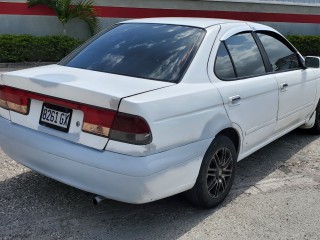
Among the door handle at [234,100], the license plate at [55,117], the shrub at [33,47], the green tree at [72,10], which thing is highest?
the door handle at [234,100]

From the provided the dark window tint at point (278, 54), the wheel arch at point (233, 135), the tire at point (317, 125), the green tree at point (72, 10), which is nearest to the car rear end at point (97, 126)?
the wheel arch at point (233, 135)

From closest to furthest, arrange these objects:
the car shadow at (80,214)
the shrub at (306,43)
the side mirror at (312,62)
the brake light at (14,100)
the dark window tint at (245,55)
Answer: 1. the car shadow at (80,214)
2. the brake light at (14,100)
3. the dark window tint at (245,55)
4. the side mirror at (312,62)
5. the shrub at (306,43)

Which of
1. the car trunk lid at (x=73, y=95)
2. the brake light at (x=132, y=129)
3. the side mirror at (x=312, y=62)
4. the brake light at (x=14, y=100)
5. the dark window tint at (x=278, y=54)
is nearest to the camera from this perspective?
the brake light at (x=132, y=129)

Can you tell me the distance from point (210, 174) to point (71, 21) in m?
11.1

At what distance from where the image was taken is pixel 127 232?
127 inches

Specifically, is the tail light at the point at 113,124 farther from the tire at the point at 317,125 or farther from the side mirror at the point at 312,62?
the tire at the point at 317,125

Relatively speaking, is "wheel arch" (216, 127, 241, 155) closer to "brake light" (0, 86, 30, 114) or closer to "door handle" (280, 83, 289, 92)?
"door handle" (280, 83, 289, 92)

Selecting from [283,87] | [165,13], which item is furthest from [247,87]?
[165,13]

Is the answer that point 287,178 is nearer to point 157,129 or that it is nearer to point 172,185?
point 172,185

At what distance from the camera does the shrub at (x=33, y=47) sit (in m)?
11.7

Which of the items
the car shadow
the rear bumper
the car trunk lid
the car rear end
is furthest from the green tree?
the rear bumper

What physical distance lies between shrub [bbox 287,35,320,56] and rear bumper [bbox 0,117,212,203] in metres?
13.5

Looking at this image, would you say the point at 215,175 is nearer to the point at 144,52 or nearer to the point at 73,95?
the point at 144,52

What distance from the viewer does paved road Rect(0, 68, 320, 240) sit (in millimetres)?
3238
